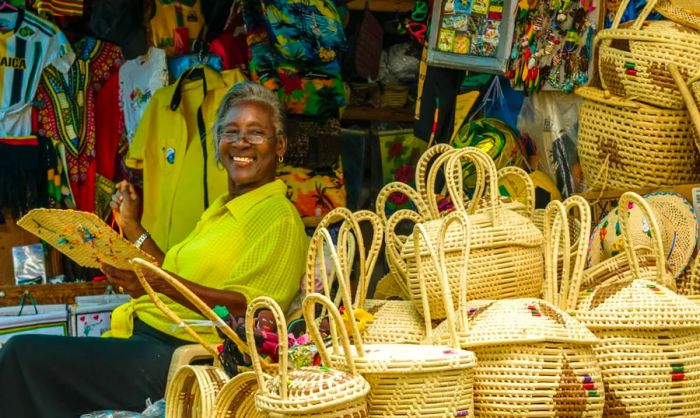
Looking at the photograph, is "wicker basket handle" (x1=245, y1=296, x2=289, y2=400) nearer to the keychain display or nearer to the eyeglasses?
the eyeglasses

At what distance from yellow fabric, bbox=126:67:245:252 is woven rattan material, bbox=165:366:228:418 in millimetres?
2199

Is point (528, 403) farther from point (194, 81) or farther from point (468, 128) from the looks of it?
point (194, 81)

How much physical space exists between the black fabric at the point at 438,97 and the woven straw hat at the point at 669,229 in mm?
1232

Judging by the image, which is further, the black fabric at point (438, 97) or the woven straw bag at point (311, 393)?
the black fabric at point (438, 97)

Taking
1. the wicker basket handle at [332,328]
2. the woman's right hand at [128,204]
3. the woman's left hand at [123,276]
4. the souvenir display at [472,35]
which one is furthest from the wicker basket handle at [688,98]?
the woman's right hand at [128,204]

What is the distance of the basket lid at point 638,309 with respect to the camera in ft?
8.80

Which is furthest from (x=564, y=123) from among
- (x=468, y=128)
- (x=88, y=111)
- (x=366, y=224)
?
(x=88, y=111)

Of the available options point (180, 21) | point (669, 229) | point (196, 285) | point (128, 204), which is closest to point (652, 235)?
point (669, 229)

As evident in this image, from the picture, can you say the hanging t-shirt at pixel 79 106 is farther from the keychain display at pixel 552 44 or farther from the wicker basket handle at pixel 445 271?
the wicker basket handle at pixel 445 271

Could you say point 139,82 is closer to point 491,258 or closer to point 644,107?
point 644,107

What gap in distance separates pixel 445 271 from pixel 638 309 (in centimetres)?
45

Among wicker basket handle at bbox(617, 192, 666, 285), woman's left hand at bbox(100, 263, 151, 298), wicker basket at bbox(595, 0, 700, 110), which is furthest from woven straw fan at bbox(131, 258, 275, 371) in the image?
wicker basket at bbox(595, 0, 700, 110)

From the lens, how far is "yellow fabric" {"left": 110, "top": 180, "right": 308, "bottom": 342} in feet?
12.8

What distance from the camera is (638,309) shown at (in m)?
2.70
